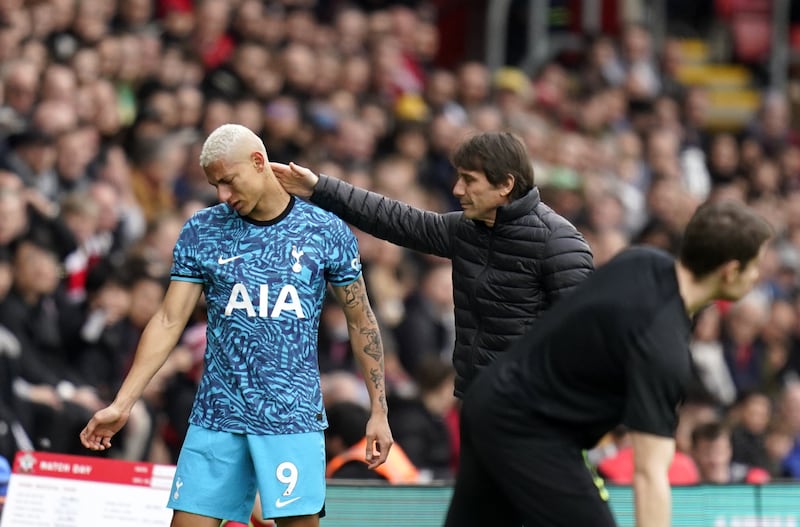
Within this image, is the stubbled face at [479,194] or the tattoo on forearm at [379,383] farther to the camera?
the tattoo on forearm at [379,383]

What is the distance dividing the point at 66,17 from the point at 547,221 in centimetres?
639

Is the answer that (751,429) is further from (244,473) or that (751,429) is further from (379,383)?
(244,473)

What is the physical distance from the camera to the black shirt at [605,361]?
4.64 metres

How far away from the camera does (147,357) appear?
597cm

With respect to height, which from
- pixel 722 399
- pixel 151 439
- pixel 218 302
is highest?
pixel 218 302

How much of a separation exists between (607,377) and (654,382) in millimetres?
205

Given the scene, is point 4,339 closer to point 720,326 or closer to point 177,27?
point 177,27

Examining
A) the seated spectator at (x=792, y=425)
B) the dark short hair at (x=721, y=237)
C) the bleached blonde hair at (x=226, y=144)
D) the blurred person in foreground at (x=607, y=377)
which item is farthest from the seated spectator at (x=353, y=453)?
the seated spectator at (x=792, y=425)

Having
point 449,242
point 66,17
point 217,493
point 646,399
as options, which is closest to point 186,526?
point 217,493

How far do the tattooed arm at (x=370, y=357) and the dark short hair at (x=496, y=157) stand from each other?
0.65 m

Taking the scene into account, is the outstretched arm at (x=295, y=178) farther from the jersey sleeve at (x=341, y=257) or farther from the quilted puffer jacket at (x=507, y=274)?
the quilted puffer jacket at (x=507, y=274)

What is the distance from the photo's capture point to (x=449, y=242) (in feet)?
20.2

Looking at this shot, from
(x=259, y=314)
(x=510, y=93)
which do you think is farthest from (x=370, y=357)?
(x=510, y=93)

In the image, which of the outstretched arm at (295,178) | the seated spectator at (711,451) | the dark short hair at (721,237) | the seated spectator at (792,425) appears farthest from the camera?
the seated spectator at (792,425)
